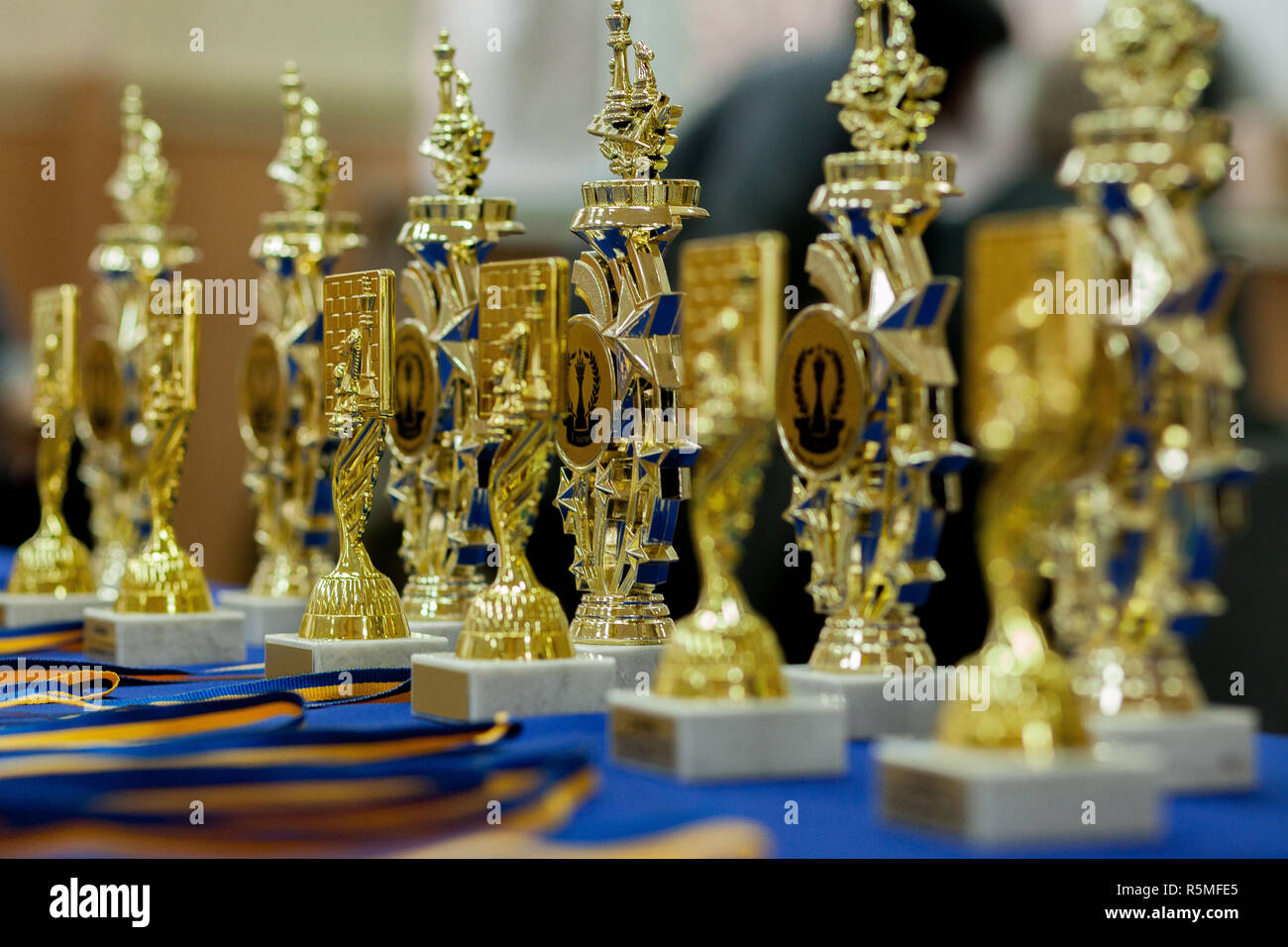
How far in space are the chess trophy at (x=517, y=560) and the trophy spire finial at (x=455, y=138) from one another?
0.78 m

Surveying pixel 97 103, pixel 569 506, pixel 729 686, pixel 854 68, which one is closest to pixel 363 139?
pixel 97 103

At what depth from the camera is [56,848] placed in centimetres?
219

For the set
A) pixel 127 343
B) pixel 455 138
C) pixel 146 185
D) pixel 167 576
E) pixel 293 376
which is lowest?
pixel 167 576

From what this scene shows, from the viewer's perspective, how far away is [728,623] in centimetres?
259

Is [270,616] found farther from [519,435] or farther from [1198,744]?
[1198,744]

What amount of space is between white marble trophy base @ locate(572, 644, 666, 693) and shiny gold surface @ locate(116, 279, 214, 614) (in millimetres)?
1072

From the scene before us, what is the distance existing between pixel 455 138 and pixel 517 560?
1.18m

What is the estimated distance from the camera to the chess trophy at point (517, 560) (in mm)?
3029

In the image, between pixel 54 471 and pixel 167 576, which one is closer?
pixel 167 576

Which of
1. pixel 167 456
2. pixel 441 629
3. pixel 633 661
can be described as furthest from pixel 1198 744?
pixel 167 456

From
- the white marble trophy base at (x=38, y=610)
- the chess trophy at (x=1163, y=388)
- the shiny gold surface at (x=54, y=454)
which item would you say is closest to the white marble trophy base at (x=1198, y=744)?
the chess trophy at (x=1163, y=388)

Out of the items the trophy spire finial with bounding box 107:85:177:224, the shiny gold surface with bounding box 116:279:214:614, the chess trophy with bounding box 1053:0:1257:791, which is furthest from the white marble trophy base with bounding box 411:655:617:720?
the trophy spire finial with bounding box 107:85:177:224

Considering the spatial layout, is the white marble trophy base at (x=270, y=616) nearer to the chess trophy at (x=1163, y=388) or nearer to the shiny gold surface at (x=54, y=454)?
the shiny gold surface at (x=54, y=454)

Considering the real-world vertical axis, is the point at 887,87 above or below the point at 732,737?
above
